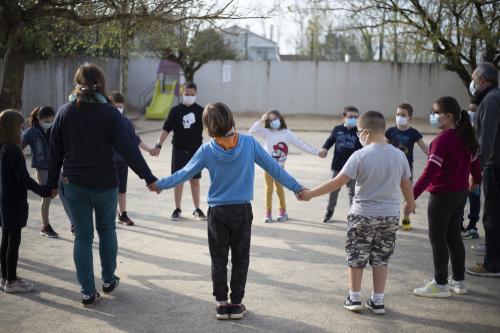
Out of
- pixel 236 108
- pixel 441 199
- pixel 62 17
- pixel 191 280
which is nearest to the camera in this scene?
pixel 441 199

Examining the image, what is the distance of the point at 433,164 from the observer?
521 cm

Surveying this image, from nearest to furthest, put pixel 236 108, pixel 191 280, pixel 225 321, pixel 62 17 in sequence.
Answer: pixel 225 321, pixel 191 280, pixel 62 17, pixel 236 108

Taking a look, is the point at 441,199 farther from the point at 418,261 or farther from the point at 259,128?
the point at 259,128

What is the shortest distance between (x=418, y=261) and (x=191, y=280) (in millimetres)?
2518

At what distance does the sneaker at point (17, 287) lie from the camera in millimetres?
5258

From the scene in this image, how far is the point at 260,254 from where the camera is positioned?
21.9 ft

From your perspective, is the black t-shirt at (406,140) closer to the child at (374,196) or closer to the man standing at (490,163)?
the man standing at (490,163)

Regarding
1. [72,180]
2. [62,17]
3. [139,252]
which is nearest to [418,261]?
[139,252]

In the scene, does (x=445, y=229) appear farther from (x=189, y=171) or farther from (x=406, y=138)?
(x=406, y=138)

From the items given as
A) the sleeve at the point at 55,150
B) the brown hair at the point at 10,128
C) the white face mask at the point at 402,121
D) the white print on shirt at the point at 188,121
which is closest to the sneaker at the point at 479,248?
the white face mask at the point at 402,121

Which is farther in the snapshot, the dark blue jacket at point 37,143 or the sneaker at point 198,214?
the sneaker at point 198,214

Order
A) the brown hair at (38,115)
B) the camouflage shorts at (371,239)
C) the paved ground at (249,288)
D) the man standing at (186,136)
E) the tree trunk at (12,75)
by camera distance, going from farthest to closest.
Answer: the tree trunk at (12,75) → the man standing at (186,136) → the brown hair at (38,115) → the camouflage shorts at (371,239) → the paved ground at (249,288)

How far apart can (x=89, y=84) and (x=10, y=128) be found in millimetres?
1046

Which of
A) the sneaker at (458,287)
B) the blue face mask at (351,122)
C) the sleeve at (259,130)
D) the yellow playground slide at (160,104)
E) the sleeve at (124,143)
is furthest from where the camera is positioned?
the yellow playground slide at (160,104)
